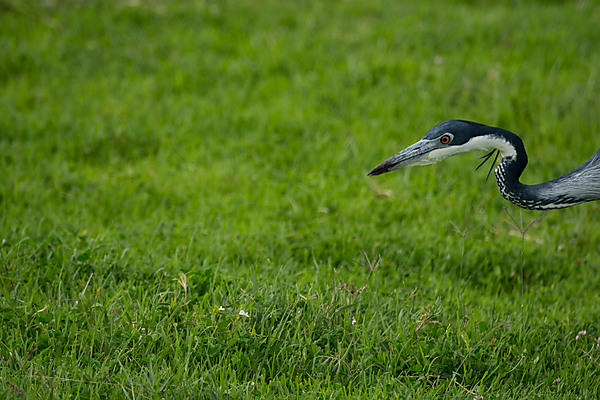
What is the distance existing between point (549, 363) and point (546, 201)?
0.95m

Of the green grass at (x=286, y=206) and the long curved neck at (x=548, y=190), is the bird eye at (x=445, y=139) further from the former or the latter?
the green grass at (x=286, y=206)

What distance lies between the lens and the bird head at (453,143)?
3.53 metres

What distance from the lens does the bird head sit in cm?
353

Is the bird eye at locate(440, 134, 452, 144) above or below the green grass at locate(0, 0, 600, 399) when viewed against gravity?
above

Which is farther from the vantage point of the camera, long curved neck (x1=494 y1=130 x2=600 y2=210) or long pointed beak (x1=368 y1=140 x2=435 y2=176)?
long pointed beak (x1=368 y1=140 x2=435 y2=176)

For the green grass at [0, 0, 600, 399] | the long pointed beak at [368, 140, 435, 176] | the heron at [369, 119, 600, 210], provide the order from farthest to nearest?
the long pointed beak at [368, 140, 435, 176] < the heron at [369, 119, 600, 210] < the green grass at [0, 0, 600, 399]

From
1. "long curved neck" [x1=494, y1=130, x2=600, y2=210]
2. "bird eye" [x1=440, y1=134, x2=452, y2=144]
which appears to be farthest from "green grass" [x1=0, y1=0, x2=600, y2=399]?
"bird eye" [x1=440, y1=134, x2=452, y2=144]

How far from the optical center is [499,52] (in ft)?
24.2

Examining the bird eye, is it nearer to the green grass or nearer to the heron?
the heron

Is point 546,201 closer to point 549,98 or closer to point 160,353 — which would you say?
point 160,353

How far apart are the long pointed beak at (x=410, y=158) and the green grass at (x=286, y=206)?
0.79 meters

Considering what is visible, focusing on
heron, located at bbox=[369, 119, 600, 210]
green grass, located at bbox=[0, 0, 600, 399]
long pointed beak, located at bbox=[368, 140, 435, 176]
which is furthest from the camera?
long pointed beak, located at bbox=[368, 140, 435, 176]

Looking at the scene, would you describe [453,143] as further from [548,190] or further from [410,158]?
[548,190]

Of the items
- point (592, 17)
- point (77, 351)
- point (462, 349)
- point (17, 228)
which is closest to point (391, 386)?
point (462, 349)
